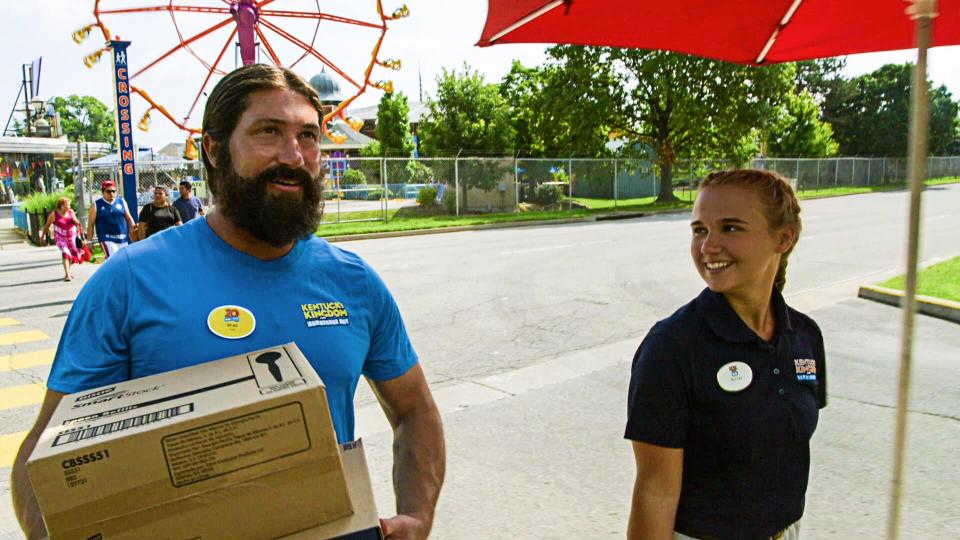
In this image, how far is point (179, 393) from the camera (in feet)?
4.45

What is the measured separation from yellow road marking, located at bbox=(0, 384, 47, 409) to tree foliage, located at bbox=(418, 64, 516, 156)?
97.1 feet

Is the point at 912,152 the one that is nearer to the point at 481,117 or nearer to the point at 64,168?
the point at 481,117

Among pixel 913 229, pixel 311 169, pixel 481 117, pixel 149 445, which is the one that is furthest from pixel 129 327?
pixel 481 117

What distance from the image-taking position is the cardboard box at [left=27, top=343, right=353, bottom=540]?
1.19m

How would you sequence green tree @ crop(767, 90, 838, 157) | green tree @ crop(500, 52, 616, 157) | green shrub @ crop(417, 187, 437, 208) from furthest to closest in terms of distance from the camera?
green tree @ crop(767, 90, 838, 157) < green tree @ crop(500, 52, 616, 157) < green shrub @ crop(417, 187, 437, 208)

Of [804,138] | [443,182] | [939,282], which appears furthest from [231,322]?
Result: [804,138]

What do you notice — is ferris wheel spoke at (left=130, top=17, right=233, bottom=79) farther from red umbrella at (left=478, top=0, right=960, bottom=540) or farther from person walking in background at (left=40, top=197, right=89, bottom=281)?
red umbrella at (left=478, top=0, right=960, bottom=540)

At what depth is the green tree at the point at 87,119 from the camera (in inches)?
3964

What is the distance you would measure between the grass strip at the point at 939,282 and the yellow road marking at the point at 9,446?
8920 millimetres

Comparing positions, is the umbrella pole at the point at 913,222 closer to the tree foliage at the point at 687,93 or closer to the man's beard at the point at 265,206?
the man's beard at the point at 265,206

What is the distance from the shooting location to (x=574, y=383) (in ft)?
19.3

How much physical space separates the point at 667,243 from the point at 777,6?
551 inches

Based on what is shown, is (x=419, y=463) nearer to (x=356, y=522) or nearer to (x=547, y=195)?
(x=356, y=522)

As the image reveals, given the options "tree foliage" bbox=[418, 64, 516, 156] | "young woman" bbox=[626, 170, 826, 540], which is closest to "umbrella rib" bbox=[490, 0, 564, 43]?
"young woman" bbox=[626, 170, 826, 540]
